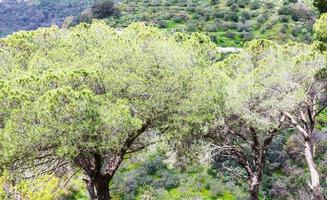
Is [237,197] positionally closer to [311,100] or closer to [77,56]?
[311,100]

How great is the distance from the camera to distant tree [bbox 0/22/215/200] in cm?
1187

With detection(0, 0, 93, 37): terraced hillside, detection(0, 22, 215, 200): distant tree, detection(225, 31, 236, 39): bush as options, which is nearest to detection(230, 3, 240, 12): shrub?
detection(225, 31, 236, 39): bush

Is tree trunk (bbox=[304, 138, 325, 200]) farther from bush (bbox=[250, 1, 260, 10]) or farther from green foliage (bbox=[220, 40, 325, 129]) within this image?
bush (bbox=[250, 1, 260, 10])

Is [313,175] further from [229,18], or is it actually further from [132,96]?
[229,18]

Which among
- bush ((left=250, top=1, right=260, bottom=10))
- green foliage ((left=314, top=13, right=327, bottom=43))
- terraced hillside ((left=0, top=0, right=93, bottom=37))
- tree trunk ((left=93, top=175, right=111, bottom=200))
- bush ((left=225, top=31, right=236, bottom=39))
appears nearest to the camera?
tree trunk ((left=93, top=175, right=111, bottom=200))

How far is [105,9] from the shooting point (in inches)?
2717

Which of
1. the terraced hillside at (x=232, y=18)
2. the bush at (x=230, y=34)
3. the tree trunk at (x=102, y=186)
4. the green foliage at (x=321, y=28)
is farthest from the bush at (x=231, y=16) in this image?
the tree trunk at (x=102, y=186)

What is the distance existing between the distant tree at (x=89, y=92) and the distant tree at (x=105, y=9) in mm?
53133

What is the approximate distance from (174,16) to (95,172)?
5099cm

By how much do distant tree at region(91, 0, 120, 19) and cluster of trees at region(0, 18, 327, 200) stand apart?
52440mm

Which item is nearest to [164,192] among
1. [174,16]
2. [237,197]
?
[237,197]

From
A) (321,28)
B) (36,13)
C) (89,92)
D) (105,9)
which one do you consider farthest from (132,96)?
(36,13)

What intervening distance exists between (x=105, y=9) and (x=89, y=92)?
5877 cm

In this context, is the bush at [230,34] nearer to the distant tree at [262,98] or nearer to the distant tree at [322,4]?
the distant tree at [322,4]
